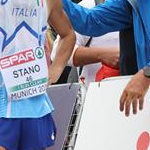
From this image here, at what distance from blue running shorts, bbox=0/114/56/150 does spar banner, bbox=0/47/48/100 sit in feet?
0.35

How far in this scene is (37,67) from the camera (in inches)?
108

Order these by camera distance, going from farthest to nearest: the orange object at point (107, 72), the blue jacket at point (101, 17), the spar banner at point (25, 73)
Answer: the orange object at point (107, 72), the blue jacket at point (101, 17), the spar banner at point (25, 73)

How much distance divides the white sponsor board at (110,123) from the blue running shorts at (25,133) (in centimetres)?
15

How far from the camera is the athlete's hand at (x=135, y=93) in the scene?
91.7 inches

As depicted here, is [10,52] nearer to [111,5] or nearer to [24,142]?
[24,142]

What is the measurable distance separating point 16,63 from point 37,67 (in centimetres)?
11

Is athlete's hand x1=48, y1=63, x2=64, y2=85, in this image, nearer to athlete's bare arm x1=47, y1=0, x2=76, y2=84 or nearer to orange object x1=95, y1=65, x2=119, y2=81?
athlete's bare arm x1=47, y1=0, x2=76, y2=84

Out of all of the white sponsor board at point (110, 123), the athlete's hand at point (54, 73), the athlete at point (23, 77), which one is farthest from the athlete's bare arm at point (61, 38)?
the white sponsor board at point (110, 123)

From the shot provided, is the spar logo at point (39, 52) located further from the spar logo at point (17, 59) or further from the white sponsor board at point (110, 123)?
the white sponsor board at point (110, 123)

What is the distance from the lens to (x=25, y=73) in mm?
2697

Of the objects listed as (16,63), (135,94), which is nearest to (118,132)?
(135,94)

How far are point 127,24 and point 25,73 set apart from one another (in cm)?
59

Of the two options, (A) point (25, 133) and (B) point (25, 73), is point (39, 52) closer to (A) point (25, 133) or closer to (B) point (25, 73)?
(B) point (25, 73)

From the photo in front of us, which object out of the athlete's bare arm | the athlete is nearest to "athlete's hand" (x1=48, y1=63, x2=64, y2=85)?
the athlete's bare arm
